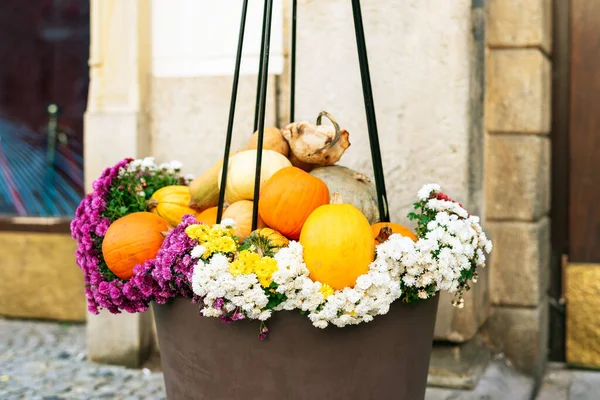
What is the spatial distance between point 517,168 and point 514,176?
1.5 inches

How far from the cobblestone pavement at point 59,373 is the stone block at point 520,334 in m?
1.55

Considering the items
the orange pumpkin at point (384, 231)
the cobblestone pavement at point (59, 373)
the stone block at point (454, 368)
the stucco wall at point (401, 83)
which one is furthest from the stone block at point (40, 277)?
the orange pumpkin at point (384, 231)

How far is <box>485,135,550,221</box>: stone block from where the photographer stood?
304 centimetres

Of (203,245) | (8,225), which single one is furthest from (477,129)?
(8,225)

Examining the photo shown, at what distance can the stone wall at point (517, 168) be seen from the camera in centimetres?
304

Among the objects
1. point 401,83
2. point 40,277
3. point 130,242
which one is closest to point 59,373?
point 40,277

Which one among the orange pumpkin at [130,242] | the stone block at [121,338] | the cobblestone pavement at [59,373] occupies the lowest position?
the cobblestone pavement at [59,373]

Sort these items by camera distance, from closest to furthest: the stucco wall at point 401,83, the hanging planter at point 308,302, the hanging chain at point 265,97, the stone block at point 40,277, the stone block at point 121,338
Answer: the hanging planter at point 308,302
the hanging chain at point 265,97
the stucco wall at point 401,83
the stone block at point 121,338
the stone block at point 40,277

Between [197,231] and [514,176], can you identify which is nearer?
[197,231]

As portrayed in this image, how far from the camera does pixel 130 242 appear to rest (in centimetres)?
193

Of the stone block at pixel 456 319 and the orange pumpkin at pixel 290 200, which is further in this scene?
the stone block at pixel 456 319

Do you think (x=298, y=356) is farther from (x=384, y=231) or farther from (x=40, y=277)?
(x=40, y=277)

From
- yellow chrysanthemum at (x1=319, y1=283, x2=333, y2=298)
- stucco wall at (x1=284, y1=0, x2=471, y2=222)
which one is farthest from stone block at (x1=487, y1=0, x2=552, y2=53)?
yellow chrysanthemum at (x1=319, y1=283, x2=333, y2=298)

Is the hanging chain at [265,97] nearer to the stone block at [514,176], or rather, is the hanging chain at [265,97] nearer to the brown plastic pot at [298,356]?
the brown plastic pot at [298,356]
